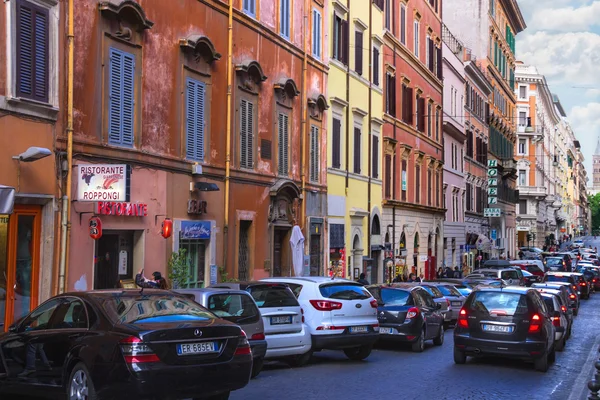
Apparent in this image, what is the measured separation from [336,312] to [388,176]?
23788mm

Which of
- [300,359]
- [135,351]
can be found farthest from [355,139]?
[135,351]

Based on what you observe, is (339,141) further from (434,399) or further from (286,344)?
(434,399)

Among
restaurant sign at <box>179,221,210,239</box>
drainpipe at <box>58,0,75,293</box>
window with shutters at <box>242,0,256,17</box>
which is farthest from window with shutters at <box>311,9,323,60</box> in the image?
drainpipe at <box>58,0,75,293</box>

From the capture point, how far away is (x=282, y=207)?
89.2 feet

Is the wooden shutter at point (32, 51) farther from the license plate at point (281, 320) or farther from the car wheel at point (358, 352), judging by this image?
the car wheel at point (358, 352)

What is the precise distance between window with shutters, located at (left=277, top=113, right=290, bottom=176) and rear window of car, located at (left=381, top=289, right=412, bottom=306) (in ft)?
28.6

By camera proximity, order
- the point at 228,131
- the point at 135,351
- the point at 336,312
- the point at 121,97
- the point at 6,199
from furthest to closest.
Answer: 1. the point at 228,131
2. the point at 121,97
3. the point at 336,312
4. the point at 6,199
5. the point at 135,351

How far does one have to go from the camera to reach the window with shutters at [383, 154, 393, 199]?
3891cm

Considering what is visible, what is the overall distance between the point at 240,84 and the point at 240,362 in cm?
1520

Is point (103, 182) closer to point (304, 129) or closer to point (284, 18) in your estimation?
point (284, 18)

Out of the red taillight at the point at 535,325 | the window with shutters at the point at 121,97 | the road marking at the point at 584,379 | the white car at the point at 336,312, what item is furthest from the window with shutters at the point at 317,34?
the red taillight at the point at 535,325

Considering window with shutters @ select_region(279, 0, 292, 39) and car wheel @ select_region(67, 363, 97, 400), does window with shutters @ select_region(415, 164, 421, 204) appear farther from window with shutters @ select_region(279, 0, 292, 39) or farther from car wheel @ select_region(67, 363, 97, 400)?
car wheel @ select_region(67, 363, 97, 400)

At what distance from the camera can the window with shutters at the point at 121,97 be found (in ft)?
59.6

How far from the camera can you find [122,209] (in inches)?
720
